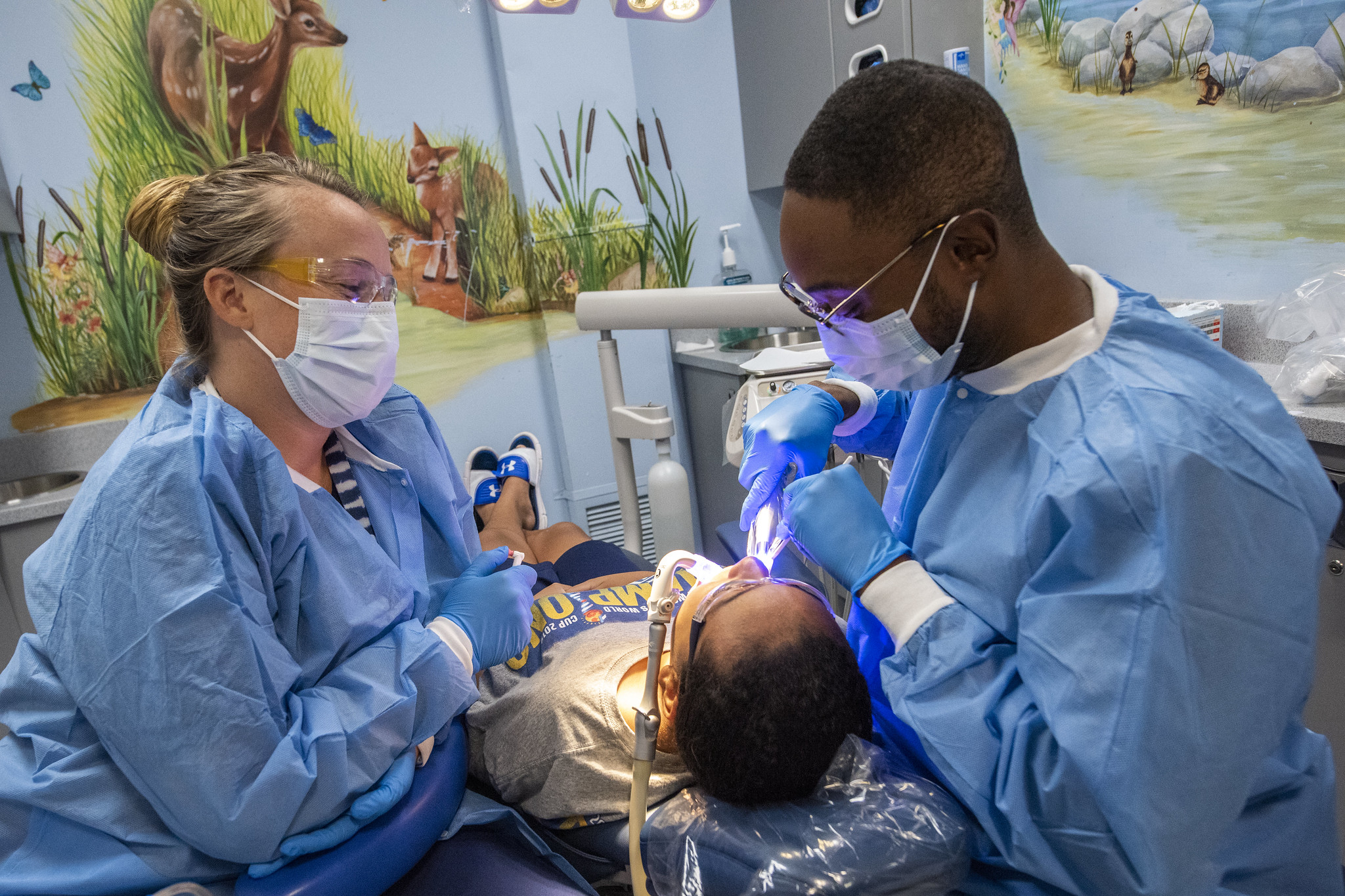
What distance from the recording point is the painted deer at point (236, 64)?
9.09ft

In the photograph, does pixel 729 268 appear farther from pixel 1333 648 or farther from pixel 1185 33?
pixel 1333 648

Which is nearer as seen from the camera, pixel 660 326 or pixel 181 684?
pixel 181 684

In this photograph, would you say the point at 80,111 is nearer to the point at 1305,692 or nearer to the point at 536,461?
the point at 536,461

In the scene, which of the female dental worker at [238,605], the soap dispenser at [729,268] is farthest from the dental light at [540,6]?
the female dental worker at [238,605]

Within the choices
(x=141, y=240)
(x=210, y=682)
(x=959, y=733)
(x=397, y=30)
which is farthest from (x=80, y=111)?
(x=959, y=733)

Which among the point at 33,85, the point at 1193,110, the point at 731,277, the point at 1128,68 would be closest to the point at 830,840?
the point at 1193,110

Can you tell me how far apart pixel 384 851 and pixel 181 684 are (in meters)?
0.33

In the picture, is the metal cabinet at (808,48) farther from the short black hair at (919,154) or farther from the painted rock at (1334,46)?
A: the short black hair at (919,154)

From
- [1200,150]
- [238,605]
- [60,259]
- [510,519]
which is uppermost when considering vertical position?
[60,259]

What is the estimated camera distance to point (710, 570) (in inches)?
54.1

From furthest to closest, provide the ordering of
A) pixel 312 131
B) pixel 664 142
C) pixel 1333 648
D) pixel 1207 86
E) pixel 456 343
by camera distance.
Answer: pixel 664 142 → pixel 456 343 → pixel 312 131 → pixel 1207 86 → pixel 1333 648

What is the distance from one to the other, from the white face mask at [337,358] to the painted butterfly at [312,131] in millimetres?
2092

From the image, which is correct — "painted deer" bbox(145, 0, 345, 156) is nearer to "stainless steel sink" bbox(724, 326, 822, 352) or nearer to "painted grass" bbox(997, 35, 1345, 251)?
"stainless steel sink" bbox(724, 326, 822, 352)

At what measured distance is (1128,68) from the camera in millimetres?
2164
